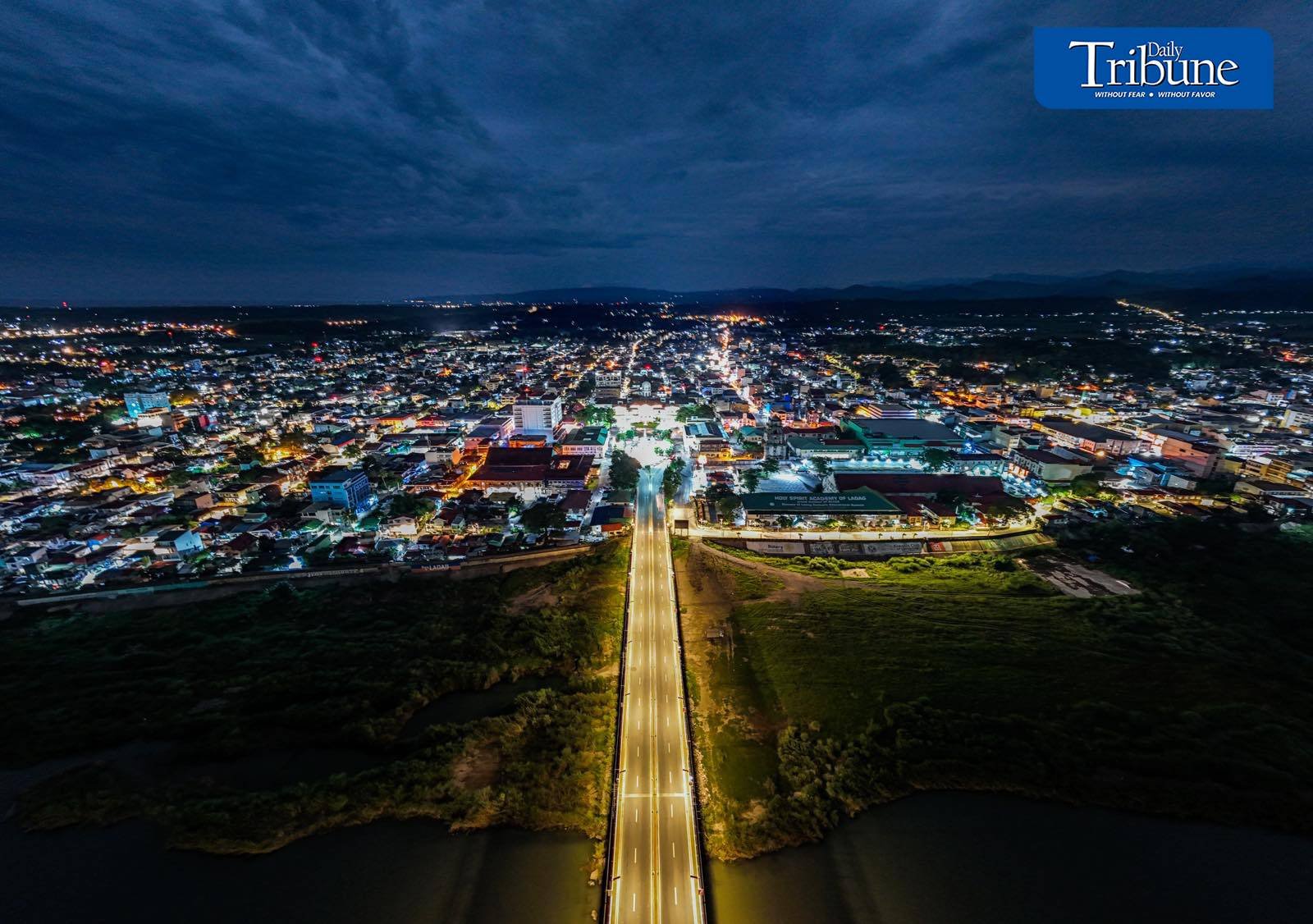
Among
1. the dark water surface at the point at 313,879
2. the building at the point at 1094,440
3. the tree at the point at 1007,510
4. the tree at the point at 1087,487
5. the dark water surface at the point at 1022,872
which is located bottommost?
the dark water surface at the point at 1022,872

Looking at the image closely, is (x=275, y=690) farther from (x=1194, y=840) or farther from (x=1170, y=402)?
(x=1170, y=402)

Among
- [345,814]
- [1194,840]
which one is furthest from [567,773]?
[1194,840]

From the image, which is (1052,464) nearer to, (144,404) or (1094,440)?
(1094,440)

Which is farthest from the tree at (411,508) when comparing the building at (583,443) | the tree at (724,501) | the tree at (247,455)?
the tree at (247,455)

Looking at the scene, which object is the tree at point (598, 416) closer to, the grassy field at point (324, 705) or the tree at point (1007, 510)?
A: the grassy field at point (324, 705)

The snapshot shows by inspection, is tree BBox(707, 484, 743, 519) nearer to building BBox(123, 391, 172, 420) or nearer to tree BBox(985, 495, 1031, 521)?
tree BBox(985, 495, 1031, 521)

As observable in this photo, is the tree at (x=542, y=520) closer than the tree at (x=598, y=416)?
Yes

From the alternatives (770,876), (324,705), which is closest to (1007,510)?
(770,876)
